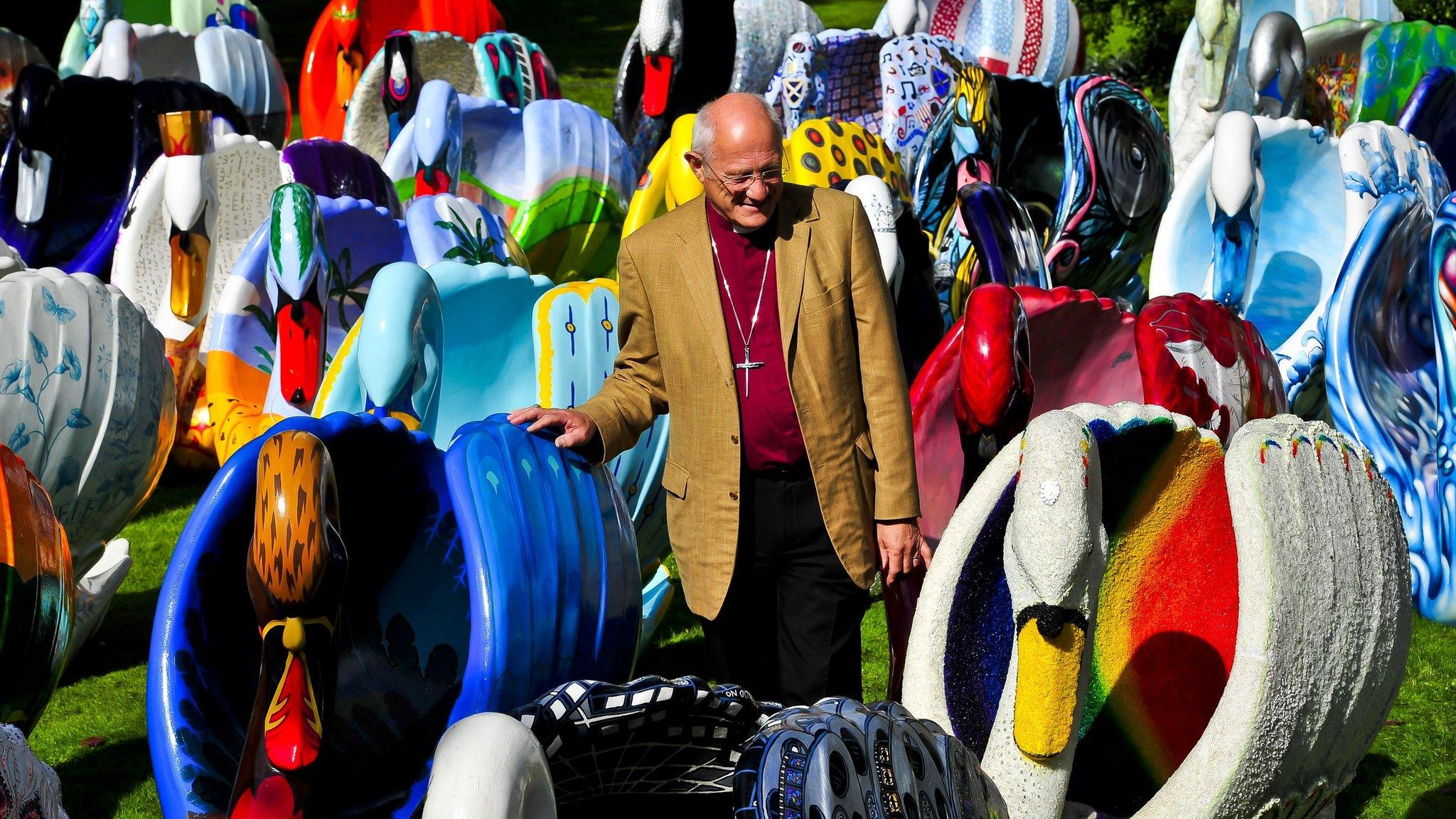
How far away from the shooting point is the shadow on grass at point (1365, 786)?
3447 mm

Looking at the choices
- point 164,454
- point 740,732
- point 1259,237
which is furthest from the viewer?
point 1259,237

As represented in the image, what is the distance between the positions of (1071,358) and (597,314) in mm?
1113

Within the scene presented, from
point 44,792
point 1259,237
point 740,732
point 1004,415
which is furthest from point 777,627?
point 1259,237

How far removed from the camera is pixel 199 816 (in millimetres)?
1974

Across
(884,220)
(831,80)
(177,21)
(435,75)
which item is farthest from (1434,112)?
(177,21)

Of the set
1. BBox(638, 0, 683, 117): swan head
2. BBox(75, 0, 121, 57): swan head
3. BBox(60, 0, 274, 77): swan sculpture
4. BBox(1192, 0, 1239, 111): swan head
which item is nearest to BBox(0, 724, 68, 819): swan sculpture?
BBox(1192, 0, 1239, 111): swan head

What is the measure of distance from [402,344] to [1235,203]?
2933 mm

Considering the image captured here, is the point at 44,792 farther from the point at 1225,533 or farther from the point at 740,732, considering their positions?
the point at 1225,533

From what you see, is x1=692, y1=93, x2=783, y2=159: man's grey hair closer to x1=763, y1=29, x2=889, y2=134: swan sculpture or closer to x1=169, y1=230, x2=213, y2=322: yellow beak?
x1=169, y1=230, x2=213, y2=322: yellow beak

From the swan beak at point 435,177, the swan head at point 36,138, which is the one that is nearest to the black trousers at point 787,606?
the swan beak at point 435,177

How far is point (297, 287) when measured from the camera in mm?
4387

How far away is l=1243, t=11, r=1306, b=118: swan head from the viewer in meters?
6.80

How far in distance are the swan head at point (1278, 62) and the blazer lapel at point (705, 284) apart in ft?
16.2

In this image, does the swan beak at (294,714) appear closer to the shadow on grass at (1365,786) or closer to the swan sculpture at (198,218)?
the shadow on grass at (1365,786)
